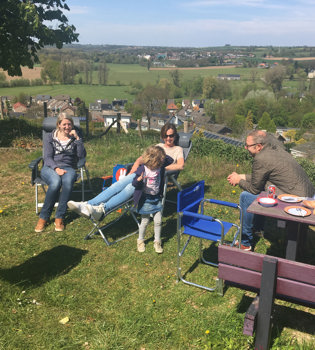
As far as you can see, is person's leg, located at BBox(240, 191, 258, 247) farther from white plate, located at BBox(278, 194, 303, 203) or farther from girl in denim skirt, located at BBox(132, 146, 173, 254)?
girl in denim skirt, located at BBox(132, 146, 173, 254)

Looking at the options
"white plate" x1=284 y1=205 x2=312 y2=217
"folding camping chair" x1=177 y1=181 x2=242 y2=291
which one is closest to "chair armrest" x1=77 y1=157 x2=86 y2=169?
"folding camping chair" x1=177 y1=181 x2=242 y2=291

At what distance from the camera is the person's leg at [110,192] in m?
4.71

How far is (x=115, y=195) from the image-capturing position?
4.83 meters

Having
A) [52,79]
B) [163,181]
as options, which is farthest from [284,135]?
[163,181]

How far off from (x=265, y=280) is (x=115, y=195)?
2.66m

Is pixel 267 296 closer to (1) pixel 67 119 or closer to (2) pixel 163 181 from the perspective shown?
(2) pixel 163 181

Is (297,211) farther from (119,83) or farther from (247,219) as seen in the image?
(119,83)

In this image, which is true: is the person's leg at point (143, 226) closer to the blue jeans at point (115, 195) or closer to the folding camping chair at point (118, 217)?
the folding camping chair at point (118, 217)

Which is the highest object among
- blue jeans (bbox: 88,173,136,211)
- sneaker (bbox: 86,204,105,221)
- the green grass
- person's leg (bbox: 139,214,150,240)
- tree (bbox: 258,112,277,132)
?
blue jeans (bbox: 88,173,136,211)

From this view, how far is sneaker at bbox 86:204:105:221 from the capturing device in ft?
14.8

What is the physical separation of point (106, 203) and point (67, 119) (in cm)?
172

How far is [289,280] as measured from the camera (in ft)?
8.32

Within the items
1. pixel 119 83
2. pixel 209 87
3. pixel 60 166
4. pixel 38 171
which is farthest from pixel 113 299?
pixel 119 83

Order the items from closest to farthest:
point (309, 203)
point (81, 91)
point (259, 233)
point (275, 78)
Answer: point (309, 203) < point (259, 233) < point (81, 91) < point (275, 78)
